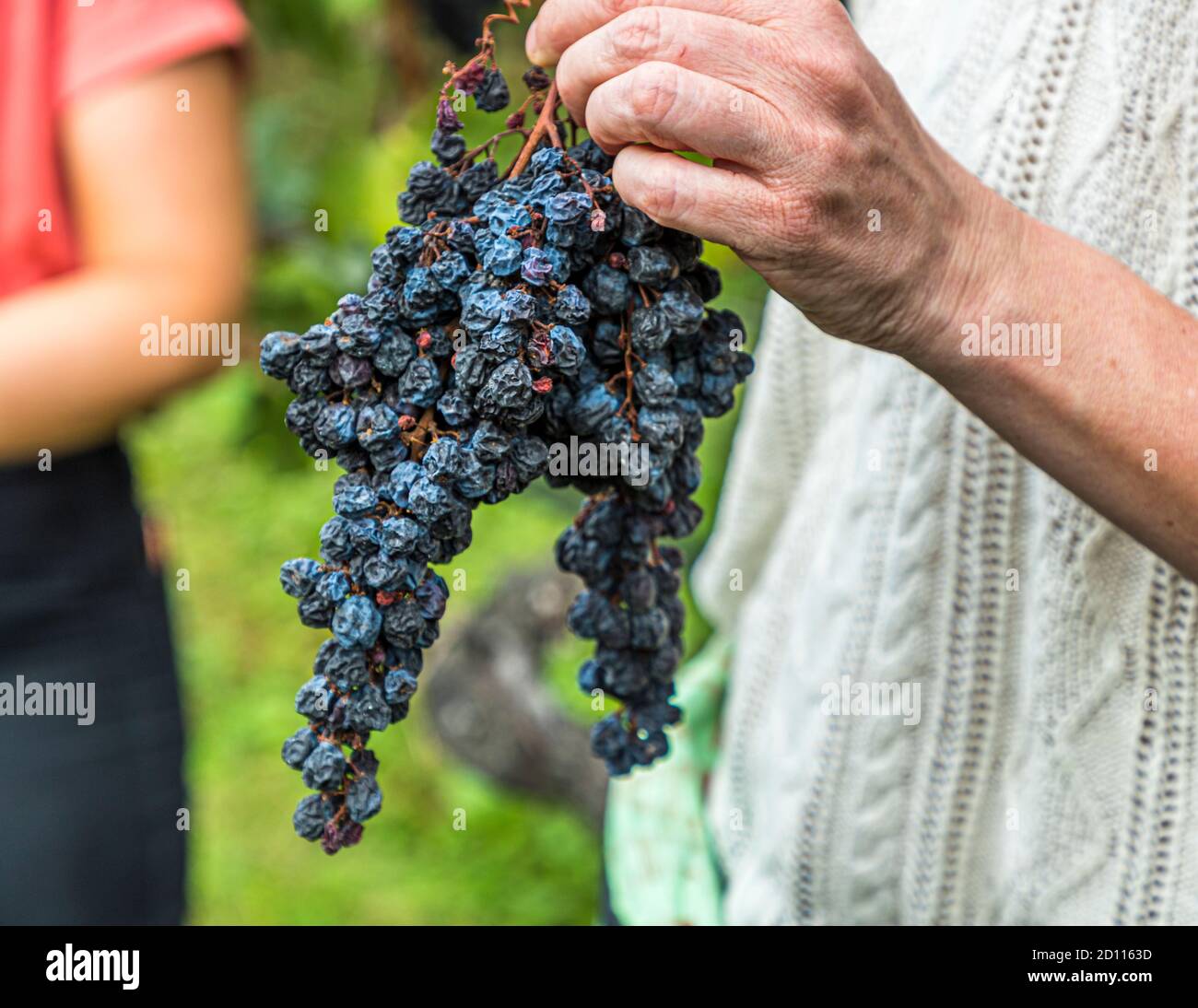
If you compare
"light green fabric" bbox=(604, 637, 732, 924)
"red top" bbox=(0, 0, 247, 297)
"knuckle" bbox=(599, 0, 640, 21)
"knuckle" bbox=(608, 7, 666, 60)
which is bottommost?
"light green fabric" bbox=(604, 637, 732, 924)

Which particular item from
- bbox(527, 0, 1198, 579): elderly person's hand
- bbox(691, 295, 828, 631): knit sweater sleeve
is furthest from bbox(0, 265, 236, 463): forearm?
bbox(527, 0, 1198, 579): elderly person's hand

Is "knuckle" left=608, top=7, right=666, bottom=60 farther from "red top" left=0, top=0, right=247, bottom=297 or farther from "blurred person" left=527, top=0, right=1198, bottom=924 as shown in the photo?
"red top" left=0, top=0, right=247, bottom=297

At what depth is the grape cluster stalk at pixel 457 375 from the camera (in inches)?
23.7

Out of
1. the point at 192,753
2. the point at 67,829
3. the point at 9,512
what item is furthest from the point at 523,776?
the point at 9,512

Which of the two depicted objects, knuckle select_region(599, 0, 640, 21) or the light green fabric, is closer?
knuckle select_region(599, 0, 640, 21)

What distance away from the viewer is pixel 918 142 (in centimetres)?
63

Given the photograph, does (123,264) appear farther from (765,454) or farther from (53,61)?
(765,454)

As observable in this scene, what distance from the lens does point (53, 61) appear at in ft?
3.99

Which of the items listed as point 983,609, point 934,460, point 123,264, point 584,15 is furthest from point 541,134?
point 123,264

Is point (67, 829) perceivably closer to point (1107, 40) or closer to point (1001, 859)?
point (1001, 859)

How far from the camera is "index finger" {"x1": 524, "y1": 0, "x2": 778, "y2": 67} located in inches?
23.4

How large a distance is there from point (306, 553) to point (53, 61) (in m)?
2.06

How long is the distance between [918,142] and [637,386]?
208 mm

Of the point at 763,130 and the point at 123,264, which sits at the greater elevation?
the point at 123,264
